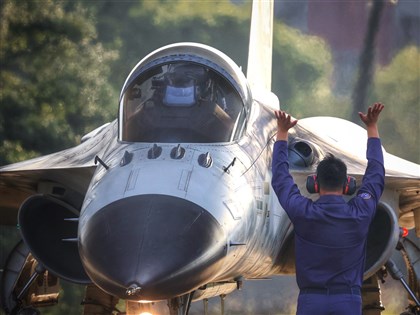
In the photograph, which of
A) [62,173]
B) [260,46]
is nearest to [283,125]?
[62,173]

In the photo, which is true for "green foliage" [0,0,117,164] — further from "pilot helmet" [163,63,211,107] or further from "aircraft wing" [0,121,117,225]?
"pilot helmet" [163,63,211,107]

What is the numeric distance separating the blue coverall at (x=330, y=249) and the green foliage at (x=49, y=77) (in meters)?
10.9

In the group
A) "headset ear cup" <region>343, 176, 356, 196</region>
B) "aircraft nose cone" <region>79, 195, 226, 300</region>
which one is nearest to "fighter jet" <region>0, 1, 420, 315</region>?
"aircraft nose cone" <region>79, 195, 226, 300</region>

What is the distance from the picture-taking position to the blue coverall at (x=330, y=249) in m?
3.83

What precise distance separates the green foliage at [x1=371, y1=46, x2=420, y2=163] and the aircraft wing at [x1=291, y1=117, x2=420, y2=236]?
21.6ft

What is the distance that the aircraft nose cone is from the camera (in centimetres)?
414

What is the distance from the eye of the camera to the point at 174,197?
4.48 metres

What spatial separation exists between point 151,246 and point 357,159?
321 cm

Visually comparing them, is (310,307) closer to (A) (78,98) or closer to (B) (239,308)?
(B) (239,308)

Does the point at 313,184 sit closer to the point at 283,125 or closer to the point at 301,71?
the point at 283,125

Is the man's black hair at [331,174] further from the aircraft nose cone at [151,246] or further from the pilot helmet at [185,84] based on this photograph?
the pilot helmet at [185,84]

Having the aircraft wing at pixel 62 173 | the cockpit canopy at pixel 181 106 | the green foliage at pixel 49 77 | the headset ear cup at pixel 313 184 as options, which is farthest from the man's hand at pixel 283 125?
the green foliage at pixel 49 77

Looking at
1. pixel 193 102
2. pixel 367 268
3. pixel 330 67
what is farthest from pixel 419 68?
pixel 193 102

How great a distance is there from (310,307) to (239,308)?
1025 cm
